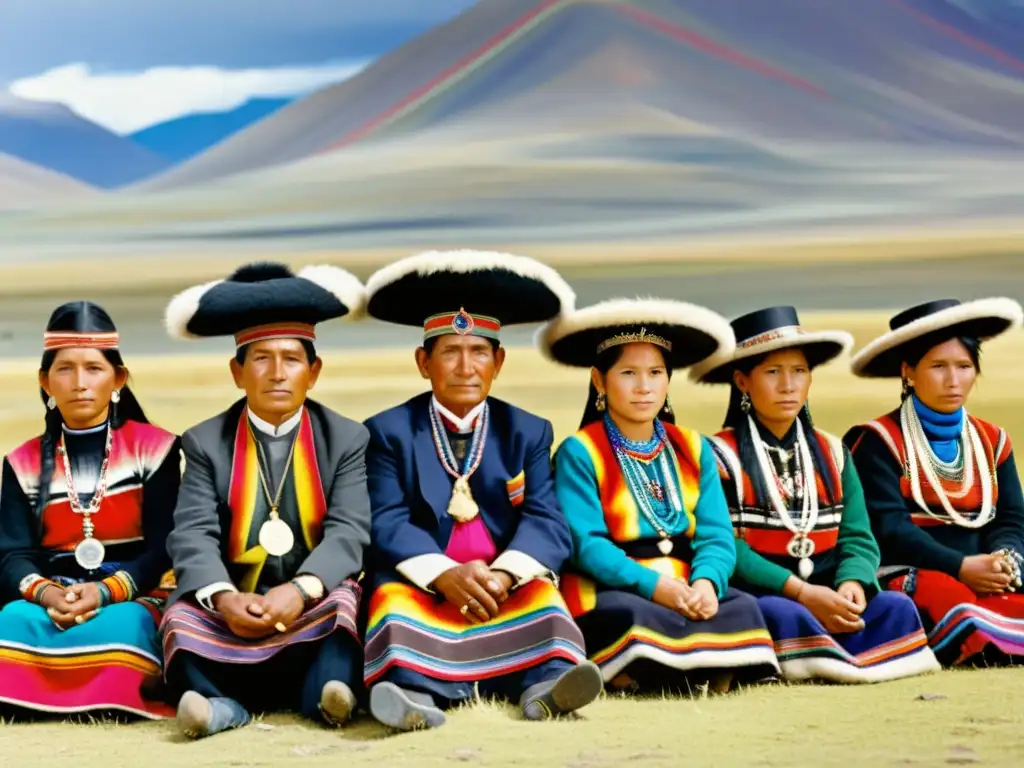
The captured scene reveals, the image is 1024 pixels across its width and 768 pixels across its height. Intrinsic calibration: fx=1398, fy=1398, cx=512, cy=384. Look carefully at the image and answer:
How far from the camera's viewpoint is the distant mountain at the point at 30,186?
11539 mm

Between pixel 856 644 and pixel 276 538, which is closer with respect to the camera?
pixel 276 538

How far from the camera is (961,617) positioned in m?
4.73

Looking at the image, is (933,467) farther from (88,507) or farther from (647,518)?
(88,507)

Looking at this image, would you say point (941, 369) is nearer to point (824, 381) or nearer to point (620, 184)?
point (824, 381)

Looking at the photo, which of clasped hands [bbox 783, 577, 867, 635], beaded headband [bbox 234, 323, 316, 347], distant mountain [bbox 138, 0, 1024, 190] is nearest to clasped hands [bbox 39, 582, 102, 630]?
beaded headband [bbox 234, 323, 316, 347]

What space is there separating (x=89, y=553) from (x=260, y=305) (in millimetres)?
977

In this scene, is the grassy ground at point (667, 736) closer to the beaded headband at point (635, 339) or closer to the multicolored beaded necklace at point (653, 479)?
the multicolored beaded necklace at point (653, 479)

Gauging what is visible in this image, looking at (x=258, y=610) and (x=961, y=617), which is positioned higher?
(x=258, y=610)

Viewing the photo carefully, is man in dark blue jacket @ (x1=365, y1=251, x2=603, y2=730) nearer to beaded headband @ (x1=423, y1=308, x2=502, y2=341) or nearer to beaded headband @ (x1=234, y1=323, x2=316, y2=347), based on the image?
beaded headband @ (x1=423, y1=308, x2=502, y2=341)

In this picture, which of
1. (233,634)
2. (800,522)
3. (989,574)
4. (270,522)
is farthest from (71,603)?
(989,574)

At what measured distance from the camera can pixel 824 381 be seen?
7.98m

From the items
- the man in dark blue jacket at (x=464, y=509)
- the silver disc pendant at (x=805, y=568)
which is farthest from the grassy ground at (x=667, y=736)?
the silver disc pendant at (x=805, y=568)

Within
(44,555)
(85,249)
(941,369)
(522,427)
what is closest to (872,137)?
(85,249)

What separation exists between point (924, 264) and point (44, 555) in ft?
28.7
